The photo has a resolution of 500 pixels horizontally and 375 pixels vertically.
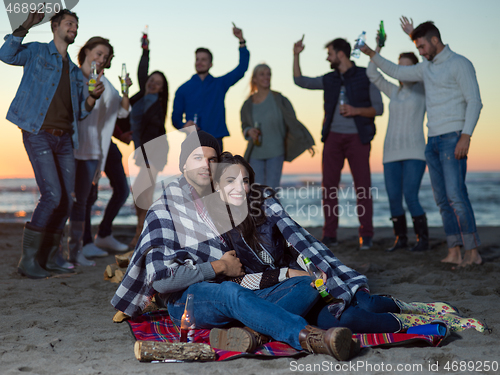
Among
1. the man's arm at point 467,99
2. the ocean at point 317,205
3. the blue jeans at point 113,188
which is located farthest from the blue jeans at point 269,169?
the ocean at point 317,205

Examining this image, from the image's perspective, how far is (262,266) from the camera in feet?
7.97

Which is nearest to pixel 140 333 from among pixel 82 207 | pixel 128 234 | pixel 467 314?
pixel 467 314

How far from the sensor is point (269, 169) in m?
5.30

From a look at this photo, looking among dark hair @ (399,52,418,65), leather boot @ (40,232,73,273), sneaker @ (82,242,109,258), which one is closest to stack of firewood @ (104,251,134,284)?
leather boot @ (40,232,73,273)

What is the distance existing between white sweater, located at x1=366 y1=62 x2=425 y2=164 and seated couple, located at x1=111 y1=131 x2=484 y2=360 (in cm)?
255

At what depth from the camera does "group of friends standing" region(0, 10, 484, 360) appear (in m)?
2.19

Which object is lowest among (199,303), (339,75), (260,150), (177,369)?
(177,369)

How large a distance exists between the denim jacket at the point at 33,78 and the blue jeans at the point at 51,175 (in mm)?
127

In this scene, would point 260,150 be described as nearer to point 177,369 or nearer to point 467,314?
point 467,314

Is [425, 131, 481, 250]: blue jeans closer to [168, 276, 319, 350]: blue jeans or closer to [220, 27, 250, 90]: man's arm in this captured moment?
[220, 27, 250, 90]: man's arm

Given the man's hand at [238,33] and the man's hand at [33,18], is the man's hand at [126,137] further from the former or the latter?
the man's hand at [33,18]

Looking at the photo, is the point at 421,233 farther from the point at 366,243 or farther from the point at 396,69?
the point at 396,69

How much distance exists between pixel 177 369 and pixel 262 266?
0.74 m

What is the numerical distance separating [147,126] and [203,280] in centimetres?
310
